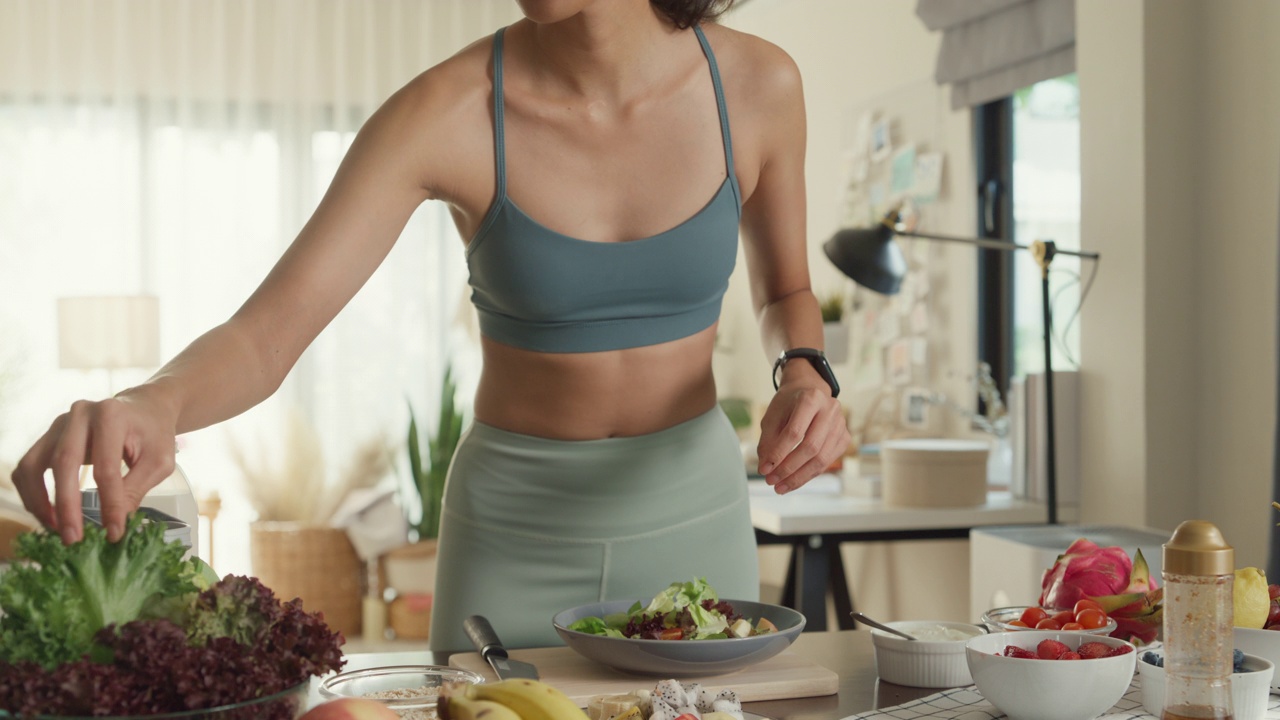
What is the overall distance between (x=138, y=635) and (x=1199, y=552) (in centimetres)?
72

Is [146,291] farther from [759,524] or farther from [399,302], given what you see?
[759,524]

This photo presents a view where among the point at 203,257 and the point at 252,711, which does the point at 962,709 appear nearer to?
the point at 252,711

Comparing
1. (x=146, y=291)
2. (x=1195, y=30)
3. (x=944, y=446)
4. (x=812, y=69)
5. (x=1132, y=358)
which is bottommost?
(x=944, y=446)

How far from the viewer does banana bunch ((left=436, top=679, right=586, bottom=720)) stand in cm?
74

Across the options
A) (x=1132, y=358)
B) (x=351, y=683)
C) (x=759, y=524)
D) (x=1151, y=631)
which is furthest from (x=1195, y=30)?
(x=351, y=683)

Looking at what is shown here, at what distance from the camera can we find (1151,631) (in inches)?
45.8

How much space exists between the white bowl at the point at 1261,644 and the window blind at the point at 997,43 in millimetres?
2348

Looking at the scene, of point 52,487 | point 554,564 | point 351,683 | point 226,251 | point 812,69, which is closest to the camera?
point 52,487

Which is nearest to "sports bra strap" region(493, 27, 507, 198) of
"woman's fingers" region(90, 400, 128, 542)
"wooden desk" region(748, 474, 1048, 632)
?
"woman's fingers" region(90, 400, 128, 542)

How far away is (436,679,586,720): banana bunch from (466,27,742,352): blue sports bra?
0.59 m

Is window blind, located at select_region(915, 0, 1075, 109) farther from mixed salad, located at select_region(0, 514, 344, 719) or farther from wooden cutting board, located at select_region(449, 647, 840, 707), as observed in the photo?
mixed salad, located at select_region(0, 514, 344, 719)

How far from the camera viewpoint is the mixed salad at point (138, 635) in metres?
0.65

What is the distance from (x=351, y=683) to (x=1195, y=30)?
2.40 metres

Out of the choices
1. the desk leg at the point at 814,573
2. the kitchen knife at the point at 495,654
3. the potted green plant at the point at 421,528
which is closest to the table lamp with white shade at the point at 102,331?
the potted green plant at the point at 421,528
